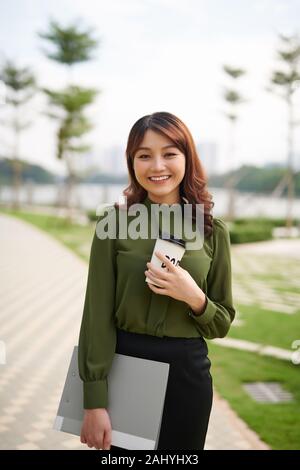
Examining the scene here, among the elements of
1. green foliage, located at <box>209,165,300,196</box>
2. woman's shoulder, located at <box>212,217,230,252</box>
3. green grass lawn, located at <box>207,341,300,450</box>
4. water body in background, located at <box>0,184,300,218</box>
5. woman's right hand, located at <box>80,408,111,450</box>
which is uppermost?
green foliage, located at <box>209,165,300,196</box>

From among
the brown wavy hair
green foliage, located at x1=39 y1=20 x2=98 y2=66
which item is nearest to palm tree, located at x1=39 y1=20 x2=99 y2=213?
green foliage, located at x1=39 y1=20 x2=98 y2=66

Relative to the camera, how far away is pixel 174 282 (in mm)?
934

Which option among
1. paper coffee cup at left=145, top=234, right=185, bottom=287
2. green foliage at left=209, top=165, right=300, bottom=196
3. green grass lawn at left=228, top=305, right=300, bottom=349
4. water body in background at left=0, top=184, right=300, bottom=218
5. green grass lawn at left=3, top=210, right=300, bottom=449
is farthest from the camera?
green foliage at left=209, top=165, right=300, bottom=196

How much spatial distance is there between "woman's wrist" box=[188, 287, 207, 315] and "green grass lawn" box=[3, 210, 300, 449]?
139 cm

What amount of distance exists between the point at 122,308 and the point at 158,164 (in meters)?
Answer: 0.28

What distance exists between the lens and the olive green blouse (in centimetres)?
97

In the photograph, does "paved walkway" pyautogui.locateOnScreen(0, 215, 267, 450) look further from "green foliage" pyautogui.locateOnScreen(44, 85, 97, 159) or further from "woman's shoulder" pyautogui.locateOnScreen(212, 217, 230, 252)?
"green foliage" pyautogui.locateOnScreen(44, 85, 97, 159)

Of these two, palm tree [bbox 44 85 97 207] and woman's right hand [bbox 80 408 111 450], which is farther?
palm tree [bbox 44 85 97 207]

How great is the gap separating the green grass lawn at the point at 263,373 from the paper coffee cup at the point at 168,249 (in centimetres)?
149

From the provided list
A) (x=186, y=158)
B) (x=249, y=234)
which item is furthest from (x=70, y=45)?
(x=186, y=158)

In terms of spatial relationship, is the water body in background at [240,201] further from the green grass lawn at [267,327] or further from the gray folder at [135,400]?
the gray folder at [135,400]

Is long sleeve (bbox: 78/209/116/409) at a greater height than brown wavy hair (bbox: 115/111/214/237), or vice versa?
brown wavy hair (bbox: 115/111/214/237)

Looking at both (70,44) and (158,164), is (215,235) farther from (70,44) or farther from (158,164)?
(70,44)
